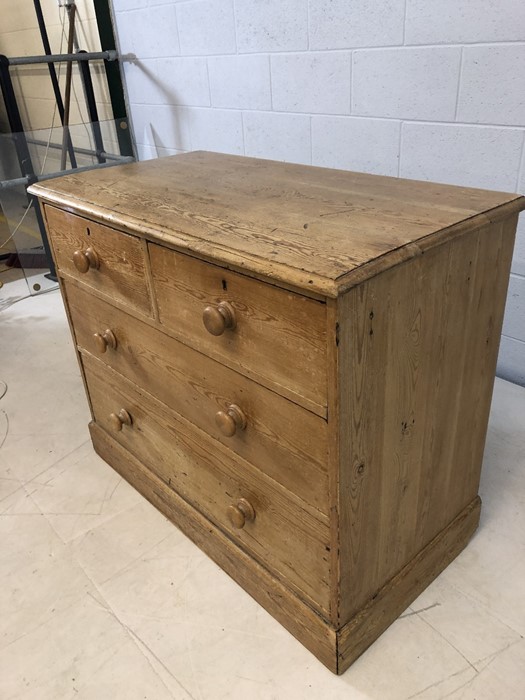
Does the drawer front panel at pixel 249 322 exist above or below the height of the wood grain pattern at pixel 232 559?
above

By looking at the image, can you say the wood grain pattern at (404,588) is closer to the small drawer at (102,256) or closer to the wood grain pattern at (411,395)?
the wood grain pattern at (411,395)

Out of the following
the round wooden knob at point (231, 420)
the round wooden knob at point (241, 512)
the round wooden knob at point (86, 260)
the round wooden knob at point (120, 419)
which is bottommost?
the round wooden knob at point (120, 419)

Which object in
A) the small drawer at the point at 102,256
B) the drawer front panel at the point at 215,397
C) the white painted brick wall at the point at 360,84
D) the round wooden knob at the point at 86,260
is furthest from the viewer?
the white painted brick wall at the point at 360,84

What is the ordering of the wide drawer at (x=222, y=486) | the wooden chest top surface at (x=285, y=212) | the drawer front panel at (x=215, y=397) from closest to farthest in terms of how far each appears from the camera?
the wooden chest top surface at (x=285, y=212), the drawer front panel at (x=215, y=397), the wide drawer at (x=222, y=486)

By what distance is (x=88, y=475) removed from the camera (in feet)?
5.53

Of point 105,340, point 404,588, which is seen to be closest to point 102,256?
point 105,340

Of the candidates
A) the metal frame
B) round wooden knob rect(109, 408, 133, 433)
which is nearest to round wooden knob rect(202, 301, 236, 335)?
round wooden knob rect(109, 408, 133, 433)

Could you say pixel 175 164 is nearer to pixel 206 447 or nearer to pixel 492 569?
pixel 206 447

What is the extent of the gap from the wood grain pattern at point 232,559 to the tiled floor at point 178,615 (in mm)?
26

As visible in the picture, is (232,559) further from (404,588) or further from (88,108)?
(88,108)

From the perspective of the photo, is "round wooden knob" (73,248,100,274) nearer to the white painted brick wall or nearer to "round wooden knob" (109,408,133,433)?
"round wooden knob" (109,408,133,433)

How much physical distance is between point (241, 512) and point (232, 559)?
189mm

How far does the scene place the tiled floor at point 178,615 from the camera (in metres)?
1.09

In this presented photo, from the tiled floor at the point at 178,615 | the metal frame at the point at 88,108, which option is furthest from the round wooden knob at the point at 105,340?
the metal frame at the point at 88,108
